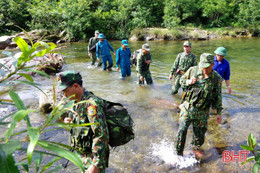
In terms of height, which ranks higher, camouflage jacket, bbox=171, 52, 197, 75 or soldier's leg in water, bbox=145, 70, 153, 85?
camouflage jacket, bbox=171, 52, 197, 75

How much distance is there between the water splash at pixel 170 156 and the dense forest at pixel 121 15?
22.7 m

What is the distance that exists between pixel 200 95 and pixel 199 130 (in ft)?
2.47

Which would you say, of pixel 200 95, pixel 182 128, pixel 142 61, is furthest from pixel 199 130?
pixel 142 61

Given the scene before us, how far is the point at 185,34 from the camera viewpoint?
990 inches

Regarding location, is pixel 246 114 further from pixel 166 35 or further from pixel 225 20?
pixel 225 20

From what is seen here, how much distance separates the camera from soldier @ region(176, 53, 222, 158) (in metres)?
3.66

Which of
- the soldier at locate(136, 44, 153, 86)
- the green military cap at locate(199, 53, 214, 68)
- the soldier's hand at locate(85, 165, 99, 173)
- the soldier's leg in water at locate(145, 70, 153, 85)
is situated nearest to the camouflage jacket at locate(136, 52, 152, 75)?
the soldier at locate(136, 44, 153, 86)

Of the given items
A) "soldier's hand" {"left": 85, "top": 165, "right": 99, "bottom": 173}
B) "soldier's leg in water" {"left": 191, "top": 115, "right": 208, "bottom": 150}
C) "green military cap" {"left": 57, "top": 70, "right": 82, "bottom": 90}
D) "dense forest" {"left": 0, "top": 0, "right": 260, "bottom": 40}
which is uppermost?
"dense forest" {"left": 0, "top": 0, "right": 260, "bottom": 40}

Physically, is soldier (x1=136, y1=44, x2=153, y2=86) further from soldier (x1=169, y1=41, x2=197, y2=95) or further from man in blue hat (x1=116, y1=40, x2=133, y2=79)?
man in blue hat (x1=116, y1=40, x2=133, y2=79)

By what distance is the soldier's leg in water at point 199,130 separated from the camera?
3879mm

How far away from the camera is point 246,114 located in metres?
5.92

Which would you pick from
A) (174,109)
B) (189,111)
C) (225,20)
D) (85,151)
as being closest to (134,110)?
(174,109)

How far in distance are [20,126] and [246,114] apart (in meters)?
6.37
